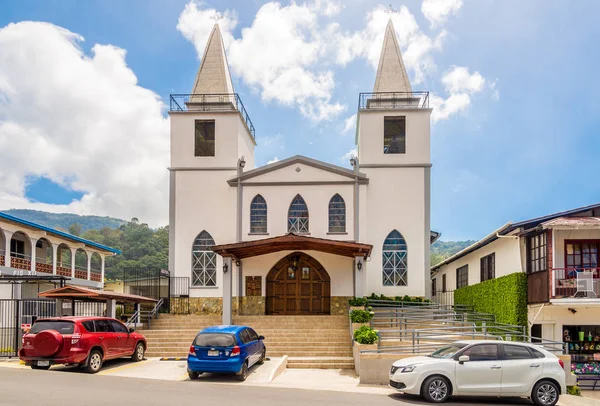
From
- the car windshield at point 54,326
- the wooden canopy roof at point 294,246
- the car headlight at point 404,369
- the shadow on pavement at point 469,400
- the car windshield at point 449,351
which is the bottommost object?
the shadow on pavement at point 469,400

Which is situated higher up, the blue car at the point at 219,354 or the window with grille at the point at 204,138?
the window with grille at the point at 204,138

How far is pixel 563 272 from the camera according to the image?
60.1 feet

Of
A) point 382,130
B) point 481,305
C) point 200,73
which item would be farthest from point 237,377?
point 200,73

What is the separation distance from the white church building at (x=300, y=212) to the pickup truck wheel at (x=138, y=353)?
643 centimetres

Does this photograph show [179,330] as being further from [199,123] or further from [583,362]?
[583,362]

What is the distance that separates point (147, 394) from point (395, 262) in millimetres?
15193

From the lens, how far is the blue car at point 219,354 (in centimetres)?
1401

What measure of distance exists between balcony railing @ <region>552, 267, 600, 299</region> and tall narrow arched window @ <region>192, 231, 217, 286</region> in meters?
13.8

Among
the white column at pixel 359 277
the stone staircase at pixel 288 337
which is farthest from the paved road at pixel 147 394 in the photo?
the white column at pixel 359 277

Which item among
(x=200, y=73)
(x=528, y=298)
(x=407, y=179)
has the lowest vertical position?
(x=528, y=298)

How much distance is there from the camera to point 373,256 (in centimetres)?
2505

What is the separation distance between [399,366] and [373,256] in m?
12.4

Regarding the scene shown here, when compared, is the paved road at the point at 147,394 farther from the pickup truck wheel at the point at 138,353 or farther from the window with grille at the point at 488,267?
the window with grille at the point at 488,267

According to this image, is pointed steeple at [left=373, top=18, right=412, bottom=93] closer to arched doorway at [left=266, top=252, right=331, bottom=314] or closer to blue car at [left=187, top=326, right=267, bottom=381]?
arched doorway at [left=266, top=252, right=331, bottom=314]
